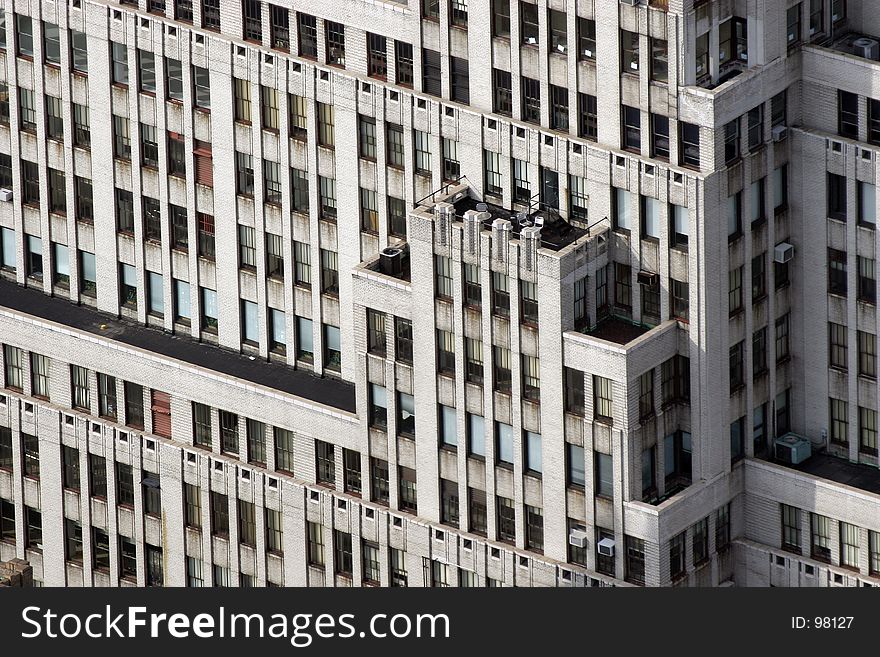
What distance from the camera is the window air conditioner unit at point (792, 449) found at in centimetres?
17325

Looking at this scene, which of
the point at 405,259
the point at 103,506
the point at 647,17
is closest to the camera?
the point at 647,17

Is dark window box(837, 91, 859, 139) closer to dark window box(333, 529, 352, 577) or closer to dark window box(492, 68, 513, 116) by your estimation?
dark window box(492, 68, 513, 116)

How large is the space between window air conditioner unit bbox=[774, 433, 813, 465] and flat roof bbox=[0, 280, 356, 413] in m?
20.5

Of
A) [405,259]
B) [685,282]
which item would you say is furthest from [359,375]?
[685,282]

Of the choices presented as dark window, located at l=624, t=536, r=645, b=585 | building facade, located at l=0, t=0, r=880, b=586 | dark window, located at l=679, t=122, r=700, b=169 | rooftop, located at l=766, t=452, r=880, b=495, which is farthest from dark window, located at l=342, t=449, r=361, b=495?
dark window, located at l=679, t=122, r=700, b=169

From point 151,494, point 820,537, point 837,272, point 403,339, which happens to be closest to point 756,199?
point 837,272

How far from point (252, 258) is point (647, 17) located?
28.1m

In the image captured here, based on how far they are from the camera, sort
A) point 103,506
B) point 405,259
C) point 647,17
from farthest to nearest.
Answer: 1. point 103,506
2. point 405,259
3. point 647,17

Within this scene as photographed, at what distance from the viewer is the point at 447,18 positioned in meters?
170

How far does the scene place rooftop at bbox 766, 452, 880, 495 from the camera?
6777 inches

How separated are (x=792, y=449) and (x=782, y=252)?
9.80 meters

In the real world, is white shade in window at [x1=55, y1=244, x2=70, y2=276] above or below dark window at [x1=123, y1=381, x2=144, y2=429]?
above

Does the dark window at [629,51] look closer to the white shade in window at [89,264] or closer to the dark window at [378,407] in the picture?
the dark window at [378,407]
